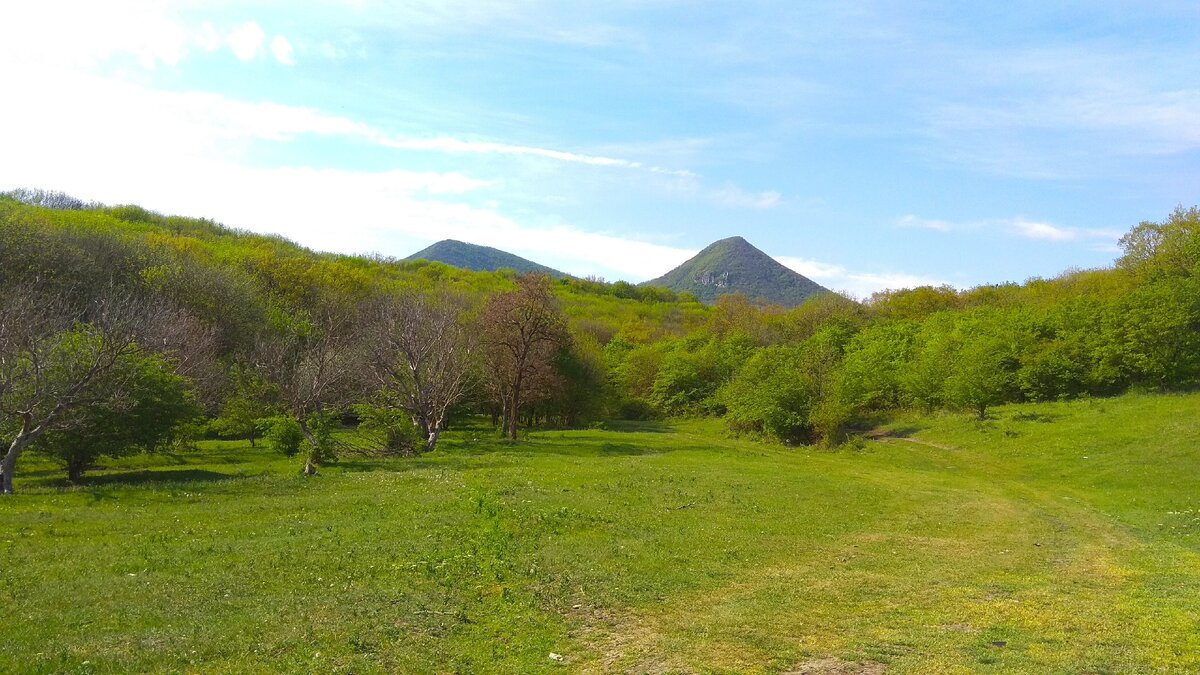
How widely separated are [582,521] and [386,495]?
8565 millimetres

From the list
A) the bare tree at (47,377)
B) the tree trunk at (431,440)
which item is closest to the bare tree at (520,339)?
the tree trunk at (431,440)

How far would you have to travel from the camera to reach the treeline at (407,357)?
32.6m

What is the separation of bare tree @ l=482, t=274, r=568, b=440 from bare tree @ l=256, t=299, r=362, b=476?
1080 centimetres

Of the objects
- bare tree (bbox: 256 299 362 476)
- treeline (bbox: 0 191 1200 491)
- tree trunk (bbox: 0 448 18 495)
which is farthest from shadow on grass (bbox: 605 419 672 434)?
tree trunk (bbox: 0 448 18 495)

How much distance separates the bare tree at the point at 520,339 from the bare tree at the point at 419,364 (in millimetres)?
4137

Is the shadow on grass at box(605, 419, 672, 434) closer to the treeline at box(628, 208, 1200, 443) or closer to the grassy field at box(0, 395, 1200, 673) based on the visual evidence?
the treeline at box(628, 208, 1200, 443)

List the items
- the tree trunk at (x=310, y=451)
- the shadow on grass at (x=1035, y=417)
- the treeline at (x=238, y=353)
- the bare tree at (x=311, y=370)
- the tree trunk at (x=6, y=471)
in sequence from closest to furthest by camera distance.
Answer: the tree trunk at (x=6, y=471) → the treeline at (x=238, y=353) → the tree trunk at (x=310, y=451) → the bare tree at (x=311, y=370) → the shadow on grass at (x=1035, y=417)

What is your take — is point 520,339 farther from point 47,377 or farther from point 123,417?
point 47,377

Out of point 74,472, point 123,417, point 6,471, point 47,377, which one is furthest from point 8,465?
point 74,472

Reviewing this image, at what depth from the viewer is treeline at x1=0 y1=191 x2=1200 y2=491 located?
32.6 meters

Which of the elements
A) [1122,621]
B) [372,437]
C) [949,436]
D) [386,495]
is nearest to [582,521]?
[386,495]

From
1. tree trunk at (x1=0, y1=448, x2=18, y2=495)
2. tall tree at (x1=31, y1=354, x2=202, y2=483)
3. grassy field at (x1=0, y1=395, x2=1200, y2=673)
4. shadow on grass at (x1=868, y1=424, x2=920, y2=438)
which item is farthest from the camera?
shadow on grass at (x1=868, y1=424, x2=920, y2=438)

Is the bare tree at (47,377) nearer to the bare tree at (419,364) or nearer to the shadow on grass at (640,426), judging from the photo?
the bare tree at (419,364)

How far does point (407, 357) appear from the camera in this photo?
47438 millimetres
